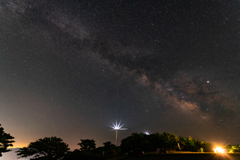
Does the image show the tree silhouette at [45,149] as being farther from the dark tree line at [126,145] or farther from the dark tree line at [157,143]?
the dark tree line at [157,143]

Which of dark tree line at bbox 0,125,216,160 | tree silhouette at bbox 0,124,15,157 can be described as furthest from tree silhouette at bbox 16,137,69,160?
tree silhouette at bbox 0,124,15,157

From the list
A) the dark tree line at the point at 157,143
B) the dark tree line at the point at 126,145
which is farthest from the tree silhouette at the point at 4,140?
the dark tree line at the point at 157,143

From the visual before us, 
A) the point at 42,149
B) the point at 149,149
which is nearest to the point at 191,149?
the point at 149,149

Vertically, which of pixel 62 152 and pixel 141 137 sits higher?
pixel 141 137

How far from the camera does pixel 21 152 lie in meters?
54.2

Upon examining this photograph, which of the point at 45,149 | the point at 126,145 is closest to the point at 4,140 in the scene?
the point at 45,149

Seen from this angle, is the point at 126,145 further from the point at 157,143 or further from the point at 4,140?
the point at 4,140

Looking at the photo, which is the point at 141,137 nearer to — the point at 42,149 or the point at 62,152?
the point at 62,152

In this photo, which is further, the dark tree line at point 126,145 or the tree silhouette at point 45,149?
the tree silhouette at point 45,149

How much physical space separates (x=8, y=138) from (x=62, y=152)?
1866cm

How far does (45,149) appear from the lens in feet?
187

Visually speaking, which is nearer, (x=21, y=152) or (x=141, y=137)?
(x=141, y=137)

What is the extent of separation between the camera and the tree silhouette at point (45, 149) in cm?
5456

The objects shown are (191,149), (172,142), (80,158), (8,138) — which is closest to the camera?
(80,158)
